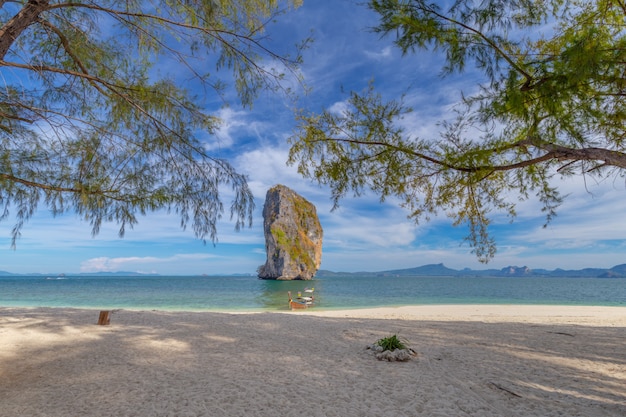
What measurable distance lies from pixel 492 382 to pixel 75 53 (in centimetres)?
561

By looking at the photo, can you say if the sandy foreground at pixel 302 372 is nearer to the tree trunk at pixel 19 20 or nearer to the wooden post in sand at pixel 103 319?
the wooden post in sand at pixel 103 319

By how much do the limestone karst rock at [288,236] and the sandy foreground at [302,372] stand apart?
44.1 m

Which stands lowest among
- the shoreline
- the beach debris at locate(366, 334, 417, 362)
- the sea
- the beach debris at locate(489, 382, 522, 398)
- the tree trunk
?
the sea

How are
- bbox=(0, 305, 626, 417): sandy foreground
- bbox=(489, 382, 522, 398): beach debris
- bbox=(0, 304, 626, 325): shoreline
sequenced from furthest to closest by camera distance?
bbox=(0, 304, 626, 325): shoreline, bbox=(489, 382, 522, 398): beach debris, bbox=(0, 305, 626, 417): sandy foreground

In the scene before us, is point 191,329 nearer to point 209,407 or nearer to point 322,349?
point 322,349

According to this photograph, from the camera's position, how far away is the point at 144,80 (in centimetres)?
332

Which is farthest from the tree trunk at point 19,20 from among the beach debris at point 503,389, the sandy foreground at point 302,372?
the beach debris at point 503,389

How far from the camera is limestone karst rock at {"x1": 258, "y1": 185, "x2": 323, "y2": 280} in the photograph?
2087 inches

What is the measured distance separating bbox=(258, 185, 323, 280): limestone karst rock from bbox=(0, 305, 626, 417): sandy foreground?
145 ft

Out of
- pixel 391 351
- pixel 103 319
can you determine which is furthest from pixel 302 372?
pixel 103 319

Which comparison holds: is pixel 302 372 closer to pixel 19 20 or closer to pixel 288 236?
pixel 19 20

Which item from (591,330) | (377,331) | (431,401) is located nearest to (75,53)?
(431,401)

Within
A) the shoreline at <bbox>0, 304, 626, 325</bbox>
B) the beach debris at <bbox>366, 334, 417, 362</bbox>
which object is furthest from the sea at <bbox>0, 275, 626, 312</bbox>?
the beach debris at <bbox>366, 334, 417, 362</bbox>

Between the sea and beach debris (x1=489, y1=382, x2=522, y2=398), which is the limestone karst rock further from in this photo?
beach debris (x1=489, y1=382, x2=522, y2=398)
